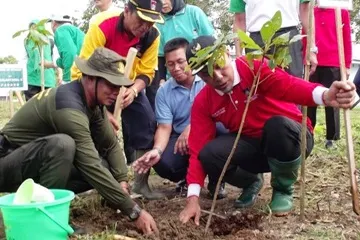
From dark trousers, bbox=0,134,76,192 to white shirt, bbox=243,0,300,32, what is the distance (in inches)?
82.8

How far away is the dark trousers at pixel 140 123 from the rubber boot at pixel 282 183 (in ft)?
3.72

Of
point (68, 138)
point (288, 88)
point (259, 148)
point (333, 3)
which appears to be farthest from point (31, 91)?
point (333, 3)

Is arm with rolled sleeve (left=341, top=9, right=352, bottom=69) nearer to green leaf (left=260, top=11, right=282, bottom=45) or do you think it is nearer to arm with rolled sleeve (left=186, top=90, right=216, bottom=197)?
arm with rolled sleeve (left=186, top=90, right=216, bottom=197)

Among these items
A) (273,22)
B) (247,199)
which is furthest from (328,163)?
(273,22)

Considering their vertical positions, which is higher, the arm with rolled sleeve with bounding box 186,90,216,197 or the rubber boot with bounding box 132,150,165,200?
the arm with rolled sleeve with bounding box 186,90,216,197

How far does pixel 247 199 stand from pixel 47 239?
1513 millimetres

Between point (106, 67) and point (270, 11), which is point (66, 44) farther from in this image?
point (106, 67)

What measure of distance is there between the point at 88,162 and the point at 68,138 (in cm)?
18

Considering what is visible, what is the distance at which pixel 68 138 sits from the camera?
294 centimetres

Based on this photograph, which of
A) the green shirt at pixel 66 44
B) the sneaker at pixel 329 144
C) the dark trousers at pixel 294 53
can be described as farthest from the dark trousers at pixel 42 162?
the sneaker at pixel 329 144

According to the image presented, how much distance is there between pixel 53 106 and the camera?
2982 mm

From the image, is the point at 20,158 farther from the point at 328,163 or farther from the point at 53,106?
the point at 328,163

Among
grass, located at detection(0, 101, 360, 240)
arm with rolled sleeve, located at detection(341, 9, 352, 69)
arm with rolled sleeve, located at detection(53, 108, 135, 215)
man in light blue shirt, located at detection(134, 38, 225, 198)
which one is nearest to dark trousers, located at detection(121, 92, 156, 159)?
man in light blue shirt, located at detection(134, 38, 225, 198)

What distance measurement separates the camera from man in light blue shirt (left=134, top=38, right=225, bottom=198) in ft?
12.4
